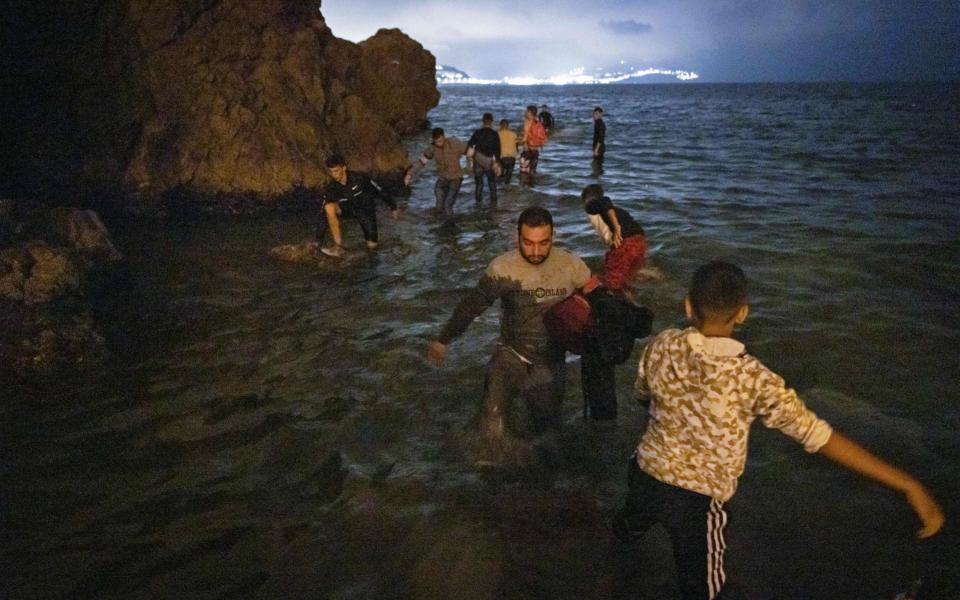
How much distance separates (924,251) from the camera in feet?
31.0

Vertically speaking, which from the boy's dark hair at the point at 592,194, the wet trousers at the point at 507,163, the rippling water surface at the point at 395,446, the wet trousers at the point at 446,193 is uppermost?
the wet trousers at the point at 507,163

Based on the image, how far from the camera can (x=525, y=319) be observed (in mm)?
4148

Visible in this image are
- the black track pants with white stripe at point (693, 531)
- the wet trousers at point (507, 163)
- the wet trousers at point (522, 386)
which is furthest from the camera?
the wet trousers at point (507, 163)

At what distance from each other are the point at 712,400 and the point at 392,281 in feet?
23.1

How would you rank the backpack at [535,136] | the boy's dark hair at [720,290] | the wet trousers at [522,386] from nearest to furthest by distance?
the boy's dark hair at [720,290], the wet trousers at [522,386], the backpack at [535,136]

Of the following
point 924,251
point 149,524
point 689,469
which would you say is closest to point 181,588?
point 149,524

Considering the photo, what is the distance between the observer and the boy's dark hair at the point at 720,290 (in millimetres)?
2311

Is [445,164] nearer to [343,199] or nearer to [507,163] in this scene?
[343,199]

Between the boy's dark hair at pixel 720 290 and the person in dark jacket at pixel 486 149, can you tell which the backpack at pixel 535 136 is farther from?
the boy's dark hair at pixel 720 290

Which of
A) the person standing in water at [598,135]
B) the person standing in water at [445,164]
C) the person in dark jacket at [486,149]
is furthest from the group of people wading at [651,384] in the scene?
the person standing in water at [598,135]

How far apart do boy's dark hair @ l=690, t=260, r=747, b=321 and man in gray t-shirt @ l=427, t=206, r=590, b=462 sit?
5.47ft

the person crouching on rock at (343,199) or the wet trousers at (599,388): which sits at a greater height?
the person crouching on rock at (343,199)

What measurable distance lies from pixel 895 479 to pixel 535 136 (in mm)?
16221

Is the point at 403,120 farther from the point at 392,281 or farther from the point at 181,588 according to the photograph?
the point at 181,588
